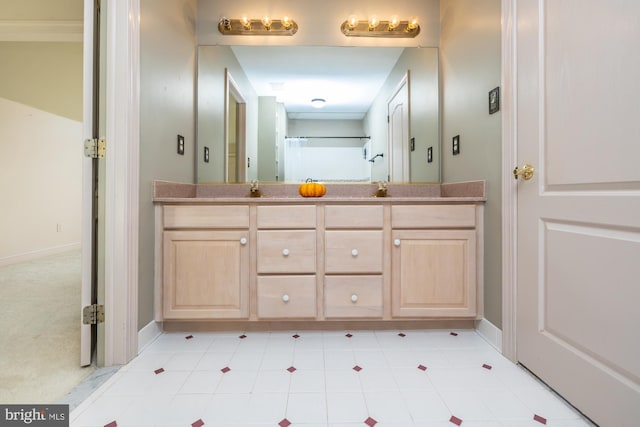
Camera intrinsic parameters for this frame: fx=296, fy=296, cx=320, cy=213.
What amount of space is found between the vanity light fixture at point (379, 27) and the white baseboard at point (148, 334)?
7.84ft

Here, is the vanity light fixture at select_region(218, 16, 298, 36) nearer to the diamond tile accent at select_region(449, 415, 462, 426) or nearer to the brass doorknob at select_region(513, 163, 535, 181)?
the brass doorknob at select_region(513, 163, 535, 181)

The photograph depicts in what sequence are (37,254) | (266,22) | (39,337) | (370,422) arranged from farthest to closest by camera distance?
(37,254) < (266,22) < (39,337) < (370,422)

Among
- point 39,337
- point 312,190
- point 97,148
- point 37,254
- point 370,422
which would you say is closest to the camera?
point 370,422

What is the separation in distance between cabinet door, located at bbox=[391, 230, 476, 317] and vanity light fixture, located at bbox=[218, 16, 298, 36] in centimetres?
174

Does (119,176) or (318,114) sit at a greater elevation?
(318,114)

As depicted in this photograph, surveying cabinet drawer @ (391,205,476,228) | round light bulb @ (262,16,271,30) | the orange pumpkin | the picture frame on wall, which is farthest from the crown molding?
the picture frame on wall

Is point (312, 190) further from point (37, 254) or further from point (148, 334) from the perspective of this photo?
point (37, 254)

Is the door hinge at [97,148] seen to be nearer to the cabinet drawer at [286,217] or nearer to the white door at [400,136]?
the cabinet drawer at [286,217]

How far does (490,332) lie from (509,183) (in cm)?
85

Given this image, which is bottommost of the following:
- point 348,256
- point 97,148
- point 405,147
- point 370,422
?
point 370,422

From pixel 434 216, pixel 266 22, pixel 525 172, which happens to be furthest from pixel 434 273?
pixel 266 22

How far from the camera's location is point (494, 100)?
1.60 meters

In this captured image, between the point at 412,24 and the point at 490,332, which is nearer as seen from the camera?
the point at 490,332

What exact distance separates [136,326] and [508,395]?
1765mm
